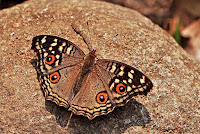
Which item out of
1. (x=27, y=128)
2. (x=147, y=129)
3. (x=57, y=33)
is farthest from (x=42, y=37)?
(x=147, y=129)

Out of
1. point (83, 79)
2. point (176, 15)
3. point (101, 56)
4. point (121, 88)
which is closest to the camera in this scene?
point (121, 88)

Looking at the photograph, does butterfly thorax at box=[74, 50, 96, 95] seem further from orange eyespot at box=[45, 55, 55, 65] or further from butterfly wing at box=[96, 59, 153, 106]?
orange eyespot at box=[45, 55, 55, 65]

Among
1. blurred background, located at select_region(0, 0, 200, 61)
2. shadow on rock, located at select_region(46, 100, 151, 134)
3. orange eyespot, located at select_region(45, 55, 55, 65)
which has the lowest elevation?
blurred background, located at select_region(0, 0, 200, 61)

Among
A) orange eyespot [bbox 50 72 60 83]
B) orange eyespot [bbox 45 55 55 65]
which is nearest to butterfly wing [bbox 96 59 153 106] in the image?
orange eyespot [bbox 50 72 60 83]

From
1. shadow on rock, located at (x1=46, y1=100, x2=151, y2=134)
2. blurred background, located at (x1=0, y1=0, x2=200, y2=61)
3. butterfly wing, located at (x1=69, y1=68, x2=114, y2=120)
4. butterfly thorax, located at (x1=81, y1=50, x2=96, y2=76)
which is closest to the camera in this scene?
butterfly wing, located at (x1=69, y1=68, x2=114, y2=120)

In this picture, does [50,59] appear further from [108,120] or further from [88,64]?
[108,120]

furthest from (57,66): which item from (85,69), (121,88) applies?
(121,88)
